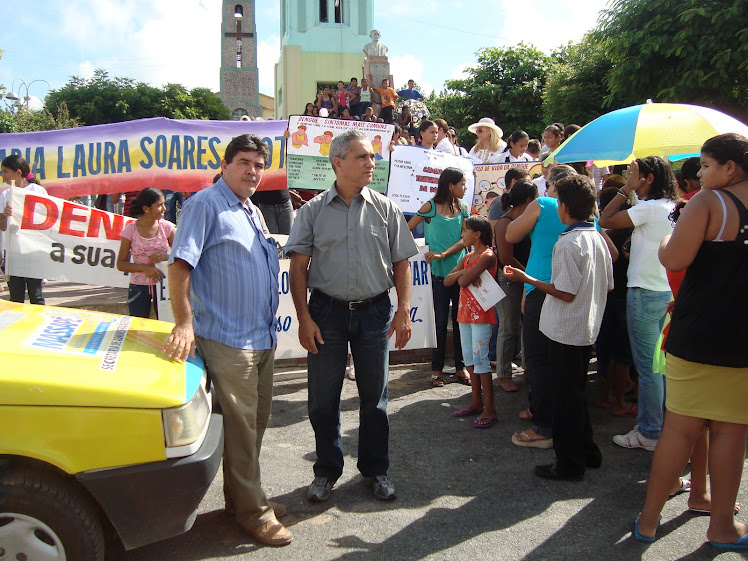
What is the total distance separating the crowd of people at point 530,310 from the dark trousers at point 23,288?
3.72 m

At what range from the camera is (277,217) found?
7.12m

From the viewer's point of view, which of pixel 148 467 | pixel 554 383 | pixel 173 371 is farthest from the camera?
pixel 554 383

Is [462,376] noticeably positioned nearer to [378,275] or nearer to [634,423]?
[634,423]

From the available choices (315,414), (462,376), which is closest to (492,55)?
(462,376)

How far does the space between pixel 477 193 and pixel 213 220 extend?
5.18 meters

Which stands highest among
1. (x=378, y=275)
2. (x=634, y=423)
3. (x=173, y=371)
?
(x=378, y=275)

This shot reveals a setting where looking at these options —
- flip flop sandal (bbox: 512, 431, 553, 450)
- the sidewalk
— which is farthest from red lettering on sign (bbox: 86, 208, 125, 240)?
flip flop sandal (bbox: 512, 431, 553, 450)

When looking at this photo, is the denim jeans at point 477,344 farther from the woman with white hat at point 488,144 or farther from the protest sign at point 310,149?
the woman with white hat at point 488,144

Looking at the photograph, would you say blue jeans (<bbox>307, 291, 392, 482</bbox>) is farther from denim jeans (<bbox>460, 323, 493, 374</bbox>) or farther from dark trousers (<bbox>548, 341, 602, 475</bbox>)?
denim jeans (<bbox>460, 323, 493, 374</bbox>)

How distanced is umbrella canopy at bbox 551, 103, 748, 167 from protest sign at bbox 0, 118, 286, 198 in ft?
11.5

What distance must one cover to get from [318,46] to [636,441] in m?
39.8

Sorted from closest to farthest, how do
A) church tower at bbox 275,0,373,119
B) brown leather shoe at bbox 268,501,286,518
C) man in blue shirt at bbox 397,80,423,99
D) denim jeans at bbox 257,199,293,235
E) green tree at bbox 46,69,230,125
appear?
brown leather shoe at bbox 268,501,286,518 → denim jeans at bbox 257,199,293,235 → man in blue shirt at bbox 397,80,423,99 → church tower at bbox 275,0,373,119 → green tree at bbox 46,69,230,125

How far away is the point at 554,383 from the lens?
379cm

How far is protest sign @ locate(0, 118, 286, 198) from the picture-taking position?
22.1 feet
